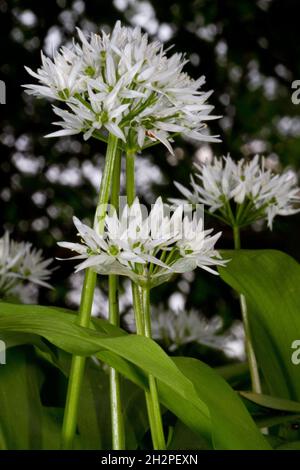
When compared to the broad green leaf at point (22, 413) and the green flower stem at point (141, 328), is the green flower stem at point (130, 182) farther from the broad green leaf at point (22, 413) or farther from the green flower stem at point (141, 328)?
the broad green leaf at point (22, 413)

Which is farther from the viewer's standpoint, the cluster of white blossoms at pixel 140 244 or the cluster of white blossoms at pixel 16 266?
the cluster of white blossoms at pixel 16 266

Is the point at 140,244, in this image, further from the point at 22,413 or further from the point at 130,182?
the point at 22,413

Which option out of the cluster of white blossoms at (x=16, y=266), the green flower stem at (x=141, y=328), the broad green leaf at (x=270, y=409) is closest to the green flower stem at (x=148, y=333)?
the green flower stem at (x=141, y=328)

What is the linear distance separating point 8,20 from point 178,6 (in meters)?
0.42

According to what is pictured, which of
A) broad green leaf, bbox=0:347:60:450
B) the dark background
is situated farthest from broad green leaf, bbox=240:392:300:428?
the dark background

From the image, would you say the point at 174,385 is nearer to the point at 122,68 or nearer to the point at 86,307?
the point at 86,307

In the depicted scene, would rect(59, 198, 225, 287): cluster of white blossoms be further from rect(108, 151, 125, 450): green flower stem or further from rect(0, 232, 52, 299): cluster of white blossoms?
rect(0, 232, 52, 299): cluster of white blossoms

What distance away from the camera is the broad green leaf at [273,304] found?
0.63 m

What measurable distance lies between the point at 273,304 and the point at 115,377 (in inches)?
7.9

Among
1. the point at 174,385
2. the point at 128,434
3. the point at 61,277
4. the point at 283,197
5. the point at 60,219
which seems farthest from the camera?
the point at 60,219

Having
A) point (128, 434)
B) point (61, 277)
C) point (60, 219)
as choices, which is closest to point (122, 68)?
point (128, 434)

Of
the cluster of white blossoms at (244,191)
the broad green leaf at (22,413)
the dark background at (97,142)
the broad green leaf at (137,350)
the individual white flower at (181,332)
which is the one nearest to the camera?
the broad green leaf at (137,350)

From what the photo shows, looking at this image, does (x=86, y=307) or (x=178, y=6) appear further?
(x=178, y=6)

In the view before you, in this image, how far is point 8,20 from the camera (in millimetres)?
1855
